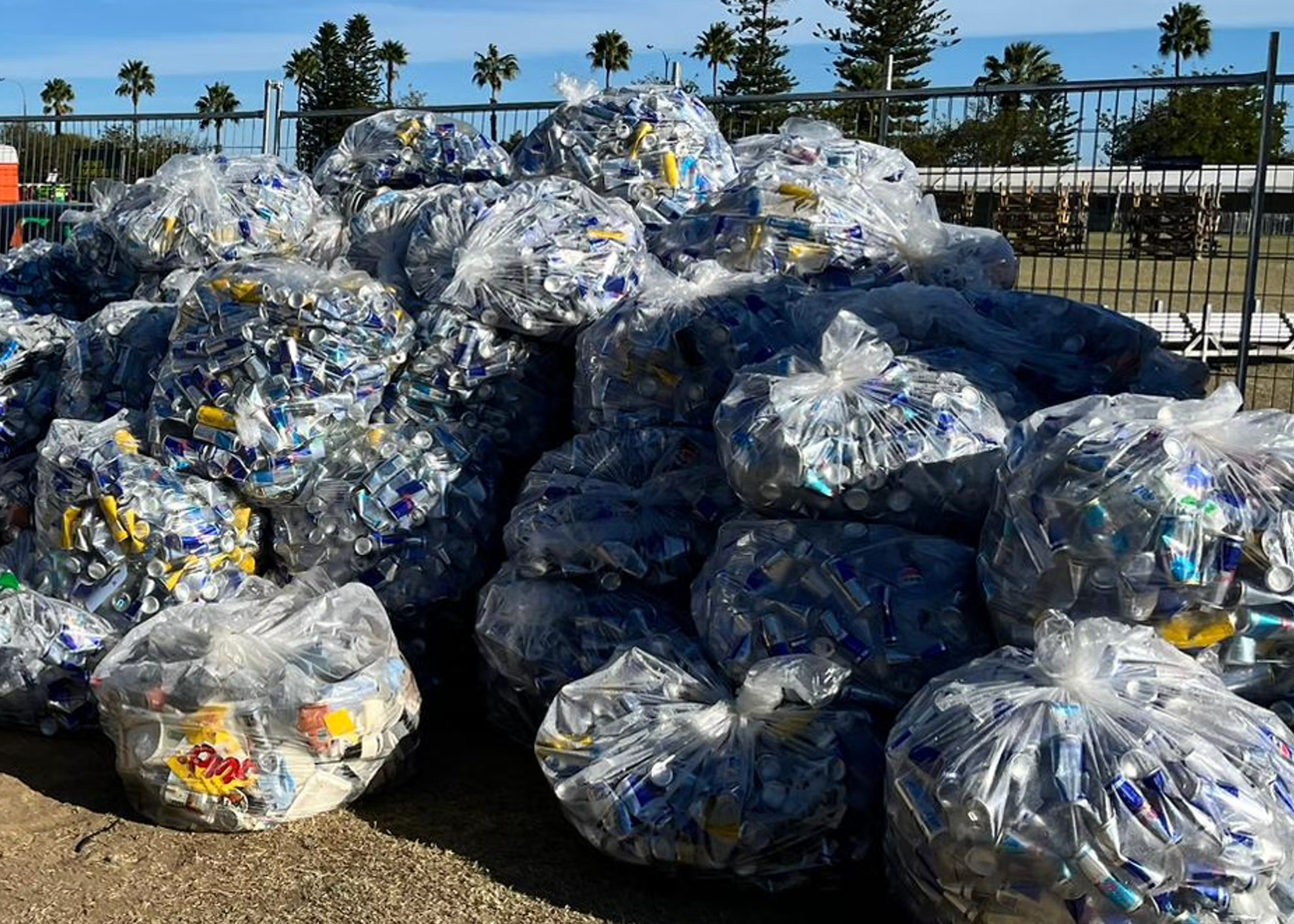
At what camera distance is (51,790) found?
3.94 meters

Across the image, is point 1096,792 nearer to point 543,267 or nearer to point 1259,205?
point 543,267

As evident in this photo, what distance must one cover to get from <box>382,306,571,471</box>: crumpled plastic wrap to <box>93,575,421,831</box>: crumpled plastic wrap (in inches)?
35.8

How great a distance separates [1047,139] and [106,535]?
4.39 m

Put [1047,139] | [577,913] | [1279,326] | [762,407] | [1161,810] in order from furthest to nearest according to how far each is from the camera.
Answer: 1. [1279,326]
2. [1047,139]
3. [762,407]
4. [577,913]
5. [1161,810]

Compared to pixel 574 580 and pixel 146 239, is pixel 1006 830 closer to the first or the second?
pixel 574 580

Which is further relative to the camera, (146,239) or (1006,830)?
(146,239)

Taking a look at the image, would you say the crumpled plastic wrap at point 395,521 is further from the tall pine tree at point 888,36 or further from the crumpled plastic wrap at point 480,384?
the tall pine tree at point 888,36

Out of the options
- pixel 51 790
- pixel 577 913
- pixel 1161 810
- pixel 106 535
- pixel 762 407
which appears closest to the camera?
pixel 1161 810

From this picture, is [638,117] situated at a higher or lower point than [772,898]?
higher

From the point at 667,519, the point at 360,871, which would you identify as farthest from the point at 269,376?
the point at 360,871

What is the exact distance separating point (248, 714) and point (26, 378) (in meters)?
2.22

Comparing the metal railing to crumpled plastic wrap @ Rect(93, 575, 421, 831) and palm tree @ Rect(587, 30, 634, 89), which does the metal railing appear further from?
palm tree @ Rect(587, 30, 634, 89)

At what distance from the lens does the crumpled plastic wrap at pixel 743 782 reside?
323 cm

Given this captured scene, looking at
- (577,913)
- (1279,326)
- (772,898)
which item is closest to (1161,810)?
(772,898)
